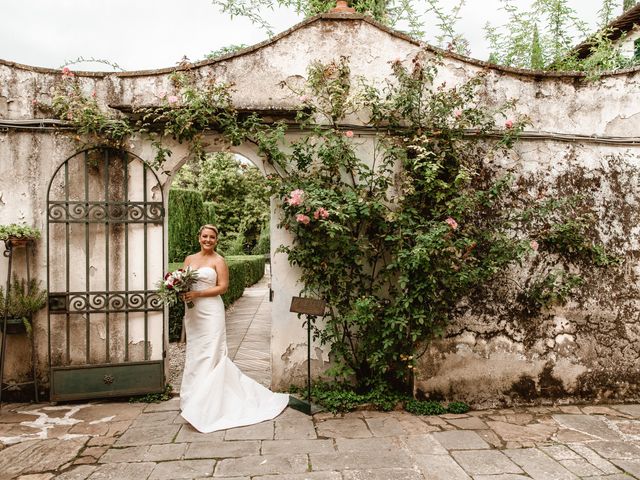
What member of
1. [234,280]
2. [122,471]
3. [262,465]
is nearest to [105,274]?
[122,471]

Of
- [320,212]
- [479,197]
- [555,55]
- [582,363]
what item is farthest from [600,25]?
[320,212]

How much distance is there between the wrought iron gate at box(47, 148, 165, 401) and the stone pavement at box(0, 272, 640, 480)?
38 centimetres

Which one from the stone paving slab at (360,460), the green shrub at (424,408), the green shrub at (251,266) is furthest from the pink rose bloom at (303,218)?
the green shrub at (251,266)

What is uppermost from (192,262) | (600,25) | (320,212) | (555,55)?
(600,25)

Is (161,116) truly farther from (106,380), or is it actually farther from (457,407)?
(457,407)

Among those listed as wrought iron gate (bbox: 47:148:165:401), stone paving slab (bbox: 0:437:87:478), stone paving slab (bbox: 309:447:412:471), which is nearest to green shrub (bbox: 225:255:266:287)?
wrought iron gate (bbox: 47:148:165:401)

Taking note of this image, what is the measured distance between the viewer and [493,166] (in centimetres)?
504

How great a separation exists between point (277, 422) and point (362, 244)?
6.40ft

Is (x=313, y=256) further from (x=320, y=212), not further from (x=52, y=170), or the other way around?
(x=52, y=170)

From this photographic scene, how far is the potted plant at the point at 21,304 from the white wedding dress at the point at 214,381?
62.2 inches

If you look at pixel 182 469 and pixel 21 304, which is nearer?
pixel 182 469

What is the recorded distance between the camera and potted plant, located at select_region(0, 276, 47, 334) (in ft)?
15.3

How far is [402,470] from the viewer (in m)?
3.48

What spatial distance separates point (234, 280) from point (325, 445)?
7798mm
